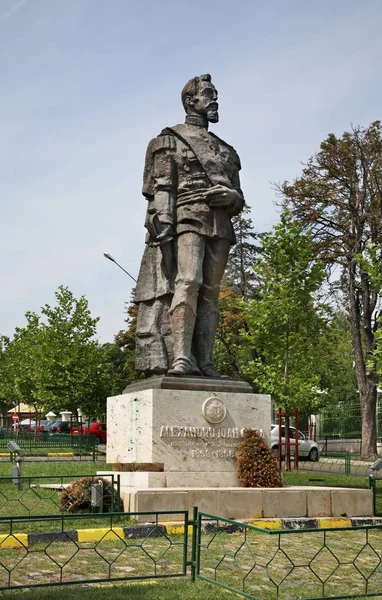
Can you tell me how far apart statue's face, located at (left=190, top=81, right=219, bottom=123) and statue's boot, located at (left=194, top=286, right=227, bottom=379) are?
106 inches

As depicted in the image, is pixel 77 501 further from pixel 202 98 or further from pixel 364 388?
pixel 364 388

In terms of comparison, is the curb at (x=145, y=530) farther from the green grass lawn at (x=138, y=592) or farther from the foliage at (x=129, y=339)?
the foliage at (x=129, y=339)

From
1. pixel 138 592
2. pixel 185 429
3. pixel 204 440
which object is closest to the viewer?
pixel 138 592

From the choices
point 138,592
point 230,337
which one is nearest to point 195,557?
point 138,592

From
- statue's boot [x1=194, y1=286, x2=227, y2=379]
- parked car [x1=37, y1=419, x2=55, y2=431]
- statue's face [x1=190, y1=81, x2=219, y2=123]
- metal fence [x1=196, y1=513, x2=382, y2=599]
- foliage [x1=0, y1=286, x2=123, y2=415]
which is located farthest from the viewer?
parked car [x1=37, y1=419, x2=55, y2=431]

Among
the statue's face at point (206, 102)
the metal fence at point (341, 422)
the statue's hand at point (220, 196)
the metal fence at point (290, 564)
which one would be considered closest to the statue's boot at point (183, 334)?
the statue's hand at point (220, 196)

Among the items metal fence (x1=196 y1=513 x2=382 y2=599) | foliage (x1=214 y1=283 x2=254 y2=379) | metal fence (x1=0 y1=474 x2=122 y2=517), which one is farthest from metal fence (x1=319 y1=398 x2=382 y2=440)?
metal fence (x1=196 y1=513 x2=382 y2=599)

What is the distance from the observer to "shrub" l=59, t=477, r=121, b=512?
31.4 feet

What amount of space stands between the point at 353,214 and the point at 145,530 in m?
23.4

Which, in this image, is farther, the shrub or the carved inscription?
the carved inscription

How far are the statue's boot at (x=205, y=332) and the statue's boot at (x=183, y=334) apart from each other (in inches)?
10.7

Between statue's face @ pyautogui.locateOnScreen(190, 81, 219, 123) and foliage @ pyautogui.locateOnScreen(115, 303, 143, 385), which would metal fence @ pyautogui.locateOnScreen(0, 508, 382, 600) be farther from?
foliage @ pyautogui.locateOnScreen(115, 303, 143, 385)

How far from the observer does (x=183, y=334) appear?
10.8 m

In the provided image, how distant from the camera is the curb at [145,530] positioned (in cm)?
789
